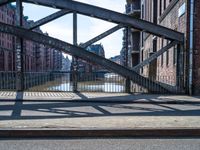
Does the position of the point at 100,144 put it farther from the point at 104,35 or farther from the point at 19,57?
the point at 19,57

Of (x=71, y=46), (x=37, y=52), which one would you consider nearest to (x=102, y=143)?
(x=71, y=46)

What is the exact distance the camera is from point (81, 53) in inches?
762

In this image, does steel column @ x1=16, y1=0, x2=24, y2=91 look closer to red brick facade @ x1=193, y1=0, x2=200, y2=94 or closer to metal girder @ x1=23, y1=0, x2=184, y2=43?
metal girder @ x1=23, y1=0, x2=184, y2=43

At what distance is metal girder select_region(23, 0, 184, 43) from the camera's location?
19.2 metres

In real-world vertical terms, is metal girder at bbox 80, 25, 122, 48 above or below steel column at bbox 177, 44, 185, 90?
above

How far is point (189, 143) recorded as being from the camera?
719 cm

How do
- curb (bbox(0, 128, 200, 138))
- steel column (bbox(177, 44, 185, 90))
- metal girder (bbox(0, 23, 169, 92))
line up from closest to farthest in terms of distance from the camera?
1. curb (bbox(0, 128, 200, 138))
2. steel column (bbox(177, 44, 185, 90))
3. metal girder (bbox(0, 23, 169, 92))

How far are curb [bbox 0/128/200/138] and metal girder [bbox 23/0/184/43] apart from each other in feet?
38.8

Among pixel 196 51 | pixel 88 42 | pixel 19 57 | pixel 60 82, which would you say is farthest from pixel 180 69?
pixel 19 57

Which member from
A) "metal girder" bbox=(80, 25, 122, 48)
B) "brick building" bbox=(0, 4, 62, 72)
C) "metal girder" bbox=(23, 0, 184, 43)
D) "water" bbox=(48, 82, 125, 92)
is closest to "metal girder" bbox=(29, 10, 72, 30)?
"metal girder" bbox=(23, 0, 184, 43)

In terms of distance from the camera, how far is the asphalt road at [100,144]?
22.2 feet

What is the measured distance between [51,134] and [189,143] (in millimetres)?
3053

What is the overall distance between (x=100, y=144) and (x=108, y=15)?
13.2 metres

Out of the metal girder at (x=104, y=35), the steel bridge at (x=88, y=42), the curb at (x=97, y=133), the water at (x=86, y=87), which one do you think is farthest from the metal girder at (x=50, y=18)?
the curb at (x=97, y=133)
